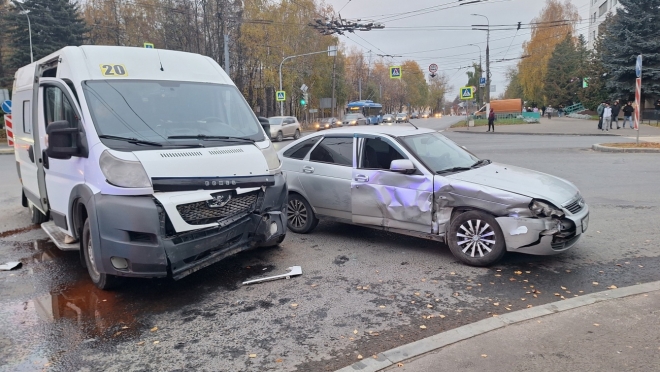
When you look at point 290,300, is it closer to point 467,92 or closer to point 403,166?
point 403,166

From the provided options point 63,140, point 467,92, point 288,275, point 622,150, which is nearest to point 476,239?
point 288,275

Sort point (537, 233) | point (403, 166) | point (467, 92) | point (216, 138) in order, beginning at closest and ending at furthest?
point (537, 233) < point (216, 138) < point (403, 166) < point (467, 92)

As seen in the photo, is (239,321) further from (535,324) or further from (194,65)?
(194,65)

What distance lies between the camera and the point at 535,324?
4.14 metres

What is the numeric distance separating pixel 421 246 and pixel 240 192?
2.77m

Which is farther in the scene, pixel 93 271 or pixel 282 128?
pixel 282 128

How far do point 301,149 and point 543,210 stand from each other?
12.0ft

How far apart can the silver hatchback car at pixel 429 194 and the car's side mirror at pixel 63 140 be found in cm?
316

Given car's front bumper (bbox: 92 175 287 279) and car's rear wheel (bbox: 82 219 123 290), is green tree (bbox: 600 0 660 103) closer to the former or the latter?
car's front bumper (bbox: 92 175 287 279)

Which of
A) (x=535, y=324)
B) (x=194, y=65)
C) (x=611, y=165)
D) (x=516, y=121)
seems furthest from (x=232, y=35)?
(x=535, y=324)

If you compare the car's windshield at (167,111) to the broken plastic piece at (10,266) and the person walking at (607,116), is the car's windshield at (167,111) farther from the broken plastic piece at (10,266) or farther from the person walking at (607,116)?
the person walking at (607,116)

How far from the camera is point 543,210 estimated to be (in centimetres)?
540

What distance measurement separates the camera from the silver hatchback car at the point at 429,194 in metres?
5.45

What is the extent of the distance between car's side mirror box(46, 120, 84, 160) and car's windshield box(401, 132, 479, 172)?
3956 millimetres
